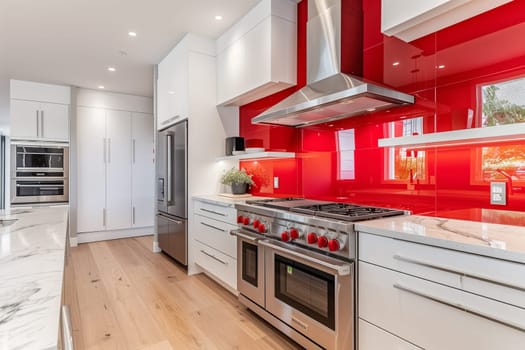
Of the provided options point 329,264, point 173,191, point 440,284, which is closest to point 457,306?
point 440,284

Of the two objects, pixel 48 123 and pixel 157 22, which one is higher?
pixel 157 22

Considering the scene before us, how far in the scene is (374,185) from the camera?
220cm

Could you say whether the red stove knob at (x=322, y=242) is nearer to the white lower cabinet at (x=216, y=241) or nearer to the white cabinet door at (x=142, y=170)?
the white lower cabinet at (x=216, y=241)

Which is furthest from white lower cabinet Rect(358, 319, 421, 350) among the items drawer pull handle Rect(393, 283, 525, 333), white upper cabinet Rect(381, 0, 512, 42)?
white upper cabinet Rect(381, 0, 512, 42)

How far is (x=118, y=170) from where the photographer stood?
208 inches

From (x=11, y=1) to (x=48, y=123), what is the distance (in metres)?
2.55

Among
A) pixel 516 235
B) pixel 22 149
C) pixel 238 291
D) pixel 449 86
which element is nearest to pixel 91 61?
pixel 22 149

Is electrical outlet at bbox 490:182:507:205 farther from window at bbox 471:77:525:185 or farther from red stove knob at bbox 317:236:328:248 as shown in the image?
red stove knob at bbox 317:236:328:248

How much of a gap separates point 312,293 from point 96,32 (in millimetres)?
3374

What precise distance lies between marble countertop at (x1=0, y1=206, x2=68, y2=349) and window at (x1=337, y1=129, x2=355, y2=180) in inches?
75.2

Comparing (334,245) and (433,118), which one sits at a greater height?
(433,118)

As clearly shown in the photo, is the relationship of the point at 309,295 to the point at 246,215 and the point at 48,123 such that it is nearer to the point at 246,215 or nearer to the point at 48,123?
the point at 246,215

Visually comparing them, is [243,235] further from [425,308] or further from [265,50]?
[265,50]

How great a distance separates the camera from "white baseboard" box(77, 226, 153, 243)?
5004mm
